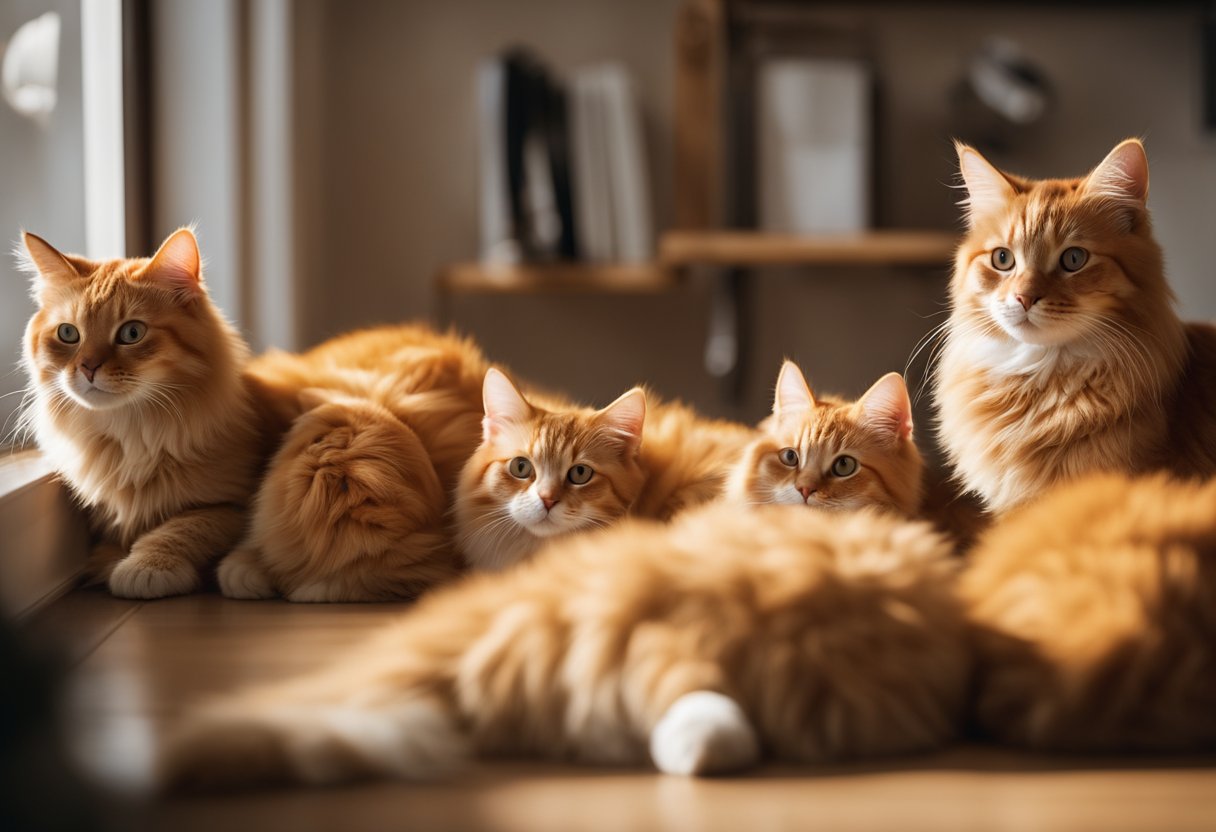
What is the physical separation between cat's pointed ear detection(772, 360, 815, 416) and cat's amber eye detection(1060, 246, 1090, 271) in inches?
13.7

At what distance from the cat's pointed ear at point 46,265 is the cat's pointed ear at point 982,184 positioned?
1152 millimetres

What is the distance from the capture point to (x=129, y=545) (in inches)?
66.1

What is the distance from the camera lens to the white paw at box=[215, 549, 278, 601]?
1611mm

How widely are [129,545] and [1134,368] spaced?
1.32 metres

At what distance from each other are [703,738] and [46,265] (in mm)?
1092

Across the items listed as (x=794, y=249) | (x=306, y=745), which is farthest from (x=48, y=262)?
(x=794, y=249)

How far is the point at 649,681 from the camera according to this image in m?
0.98

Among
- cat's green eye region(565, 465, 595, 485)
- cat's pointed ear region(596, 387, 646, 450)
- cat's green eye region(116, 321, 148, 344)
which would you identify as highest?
cat's green eye region(116, 321, 148, 344)

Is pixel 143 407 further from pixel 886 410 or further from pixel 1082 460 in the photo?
pixel 1082 460

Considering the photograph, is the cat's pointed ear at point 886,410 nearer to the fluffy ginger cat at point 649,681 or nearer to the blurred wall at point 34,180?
the fluffy ginger cat at point 649,681

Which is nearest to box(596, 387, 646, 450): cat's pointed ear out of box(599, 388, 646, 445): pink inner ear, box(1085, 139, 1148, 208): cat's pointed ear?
box(599, 388, 646, 445): pink inner ear

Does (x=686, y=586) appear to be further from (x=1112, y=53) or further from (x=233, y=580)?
(x=1112, y=53)

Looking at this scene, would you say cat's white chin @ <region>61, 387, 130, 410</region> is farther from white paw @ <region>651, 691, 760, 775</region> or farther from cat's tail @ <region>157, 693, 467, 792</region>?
white paw @ <region>651, 691, 760, 775</region>

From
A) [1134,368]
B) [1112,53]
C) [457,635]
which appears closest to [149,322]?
[457,635]
